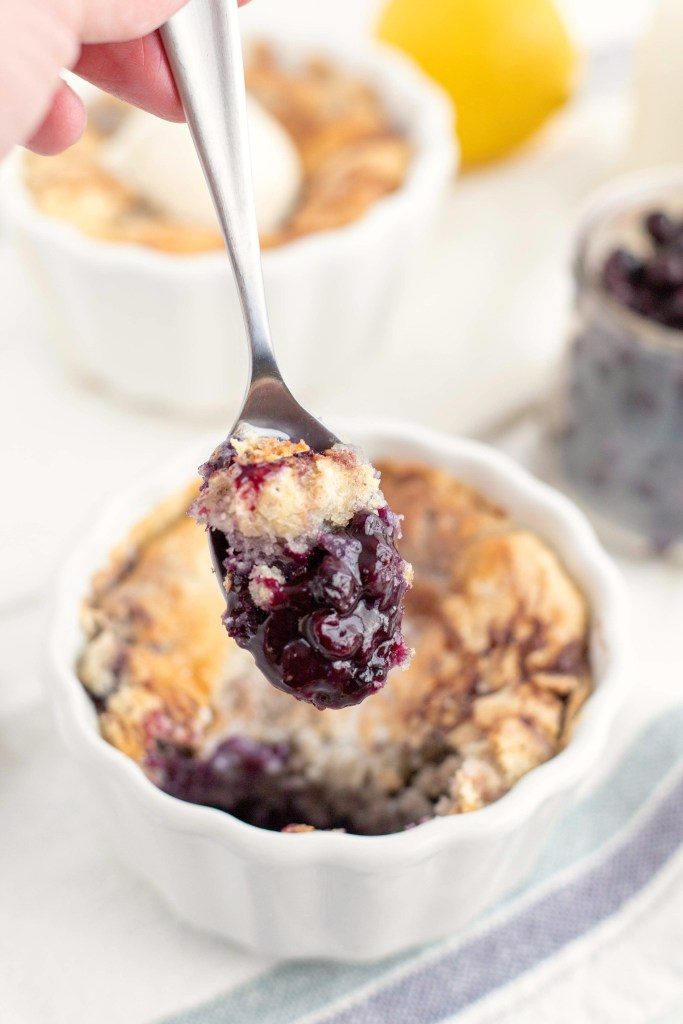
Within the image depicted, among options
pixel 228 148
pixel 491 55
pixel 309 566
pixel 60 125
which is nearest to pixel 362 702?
pixel 309 566

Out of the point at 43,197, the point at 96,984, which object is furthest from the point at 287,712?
the point at 43,197

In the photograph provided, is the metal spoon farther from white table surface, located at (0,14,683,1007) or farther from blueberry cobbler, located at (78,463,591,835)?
white table surface, located at (0,14,683,1007)

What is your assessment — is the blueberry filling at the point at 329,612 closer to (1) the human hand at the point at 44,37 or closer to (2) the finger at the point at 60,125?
(1) the human hand at the point at 44,37

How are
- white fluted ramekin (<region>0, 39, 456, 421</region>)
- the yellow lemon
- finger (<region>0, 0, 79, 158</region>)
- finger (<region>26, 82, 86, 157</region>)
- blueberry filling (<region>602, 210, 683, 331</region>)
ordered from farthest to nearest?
the yellow lemon
white fluted ramekin (<region>0, 39, 456, 421</region>)
blueberry filling (<region>602, 210, 683, 331</region>)
finger (<region>26, 82, 86, 157</region>)
finger (<region>0, 0, 79, 158</region>)

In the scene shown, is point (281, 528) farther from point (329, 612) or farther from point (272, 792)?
point (272, 792)

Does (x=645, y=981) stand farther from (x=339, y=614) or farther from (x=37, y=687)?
(x=37, y=687)

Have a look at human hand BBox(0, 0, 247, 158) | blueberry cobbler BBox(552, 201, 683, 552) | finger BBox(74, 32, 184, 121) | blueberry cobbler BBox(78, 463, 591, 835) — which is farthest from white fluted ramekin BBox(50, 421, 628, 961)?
human hand BBox(0, 0, 247, 158)
